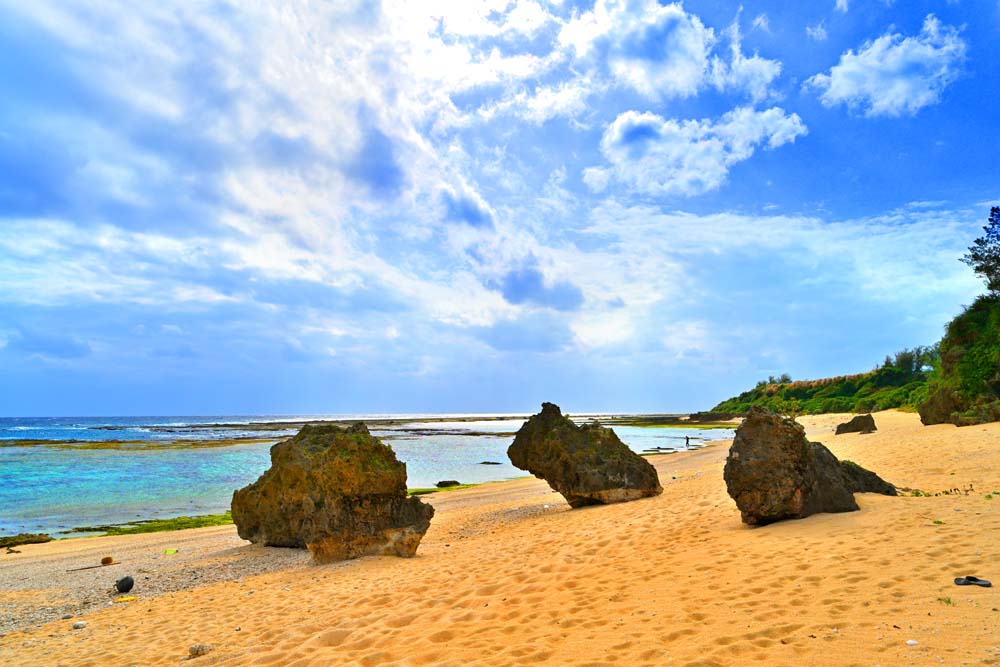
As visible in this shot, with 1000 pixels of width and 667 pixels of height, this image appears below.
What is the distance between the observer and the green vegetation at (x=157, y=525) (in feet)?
67.5

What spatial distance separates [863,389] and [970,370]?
2533 inches

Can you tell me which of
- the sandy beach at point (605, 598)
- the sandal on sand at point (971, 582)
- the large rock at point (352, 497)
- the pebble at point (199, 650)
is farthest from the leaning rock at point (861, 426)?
the pebble at point (199, 650)

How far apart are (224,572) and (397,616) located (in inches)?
→ 310

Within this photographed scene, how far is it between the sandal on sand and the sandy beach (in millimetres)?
139

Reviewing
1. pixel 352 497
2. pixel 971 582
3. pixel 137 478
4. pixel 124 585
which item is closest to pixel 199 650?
pixel 352 497

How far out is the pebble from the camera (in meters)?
6.93

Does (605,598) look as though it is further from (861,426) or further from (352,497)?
(861,426)

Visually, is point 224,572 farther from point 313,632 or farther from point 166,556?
point 313,632

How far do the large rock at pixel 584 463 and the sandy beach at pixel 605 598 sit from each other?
10.6 ft

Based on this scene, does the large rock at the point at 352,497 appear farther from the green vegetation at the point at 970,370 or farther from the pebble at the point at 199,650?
the green vegetation at the point at 970,370

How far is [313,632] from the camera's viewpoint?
283 inches

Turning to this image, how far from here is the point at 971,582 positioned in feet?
19.0

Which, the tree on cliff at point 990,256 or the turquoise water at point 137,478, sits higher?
the tree on cliff at point 990,256

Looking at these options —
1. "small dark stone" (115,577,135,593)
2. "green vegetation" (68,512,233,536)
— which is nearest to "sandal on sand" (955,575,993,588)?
"small dark stone" (115,577,135,593)
